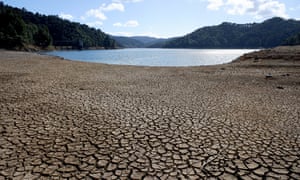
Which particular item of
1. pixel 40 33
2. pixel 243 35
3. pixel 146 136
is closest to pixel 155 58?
pixel 146 136

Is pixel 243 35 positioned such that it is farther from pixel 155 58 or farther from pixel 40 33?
pixel 40 33

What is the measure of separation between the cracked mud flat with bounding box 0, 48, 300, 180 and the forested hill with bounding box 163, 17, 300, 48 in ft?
353

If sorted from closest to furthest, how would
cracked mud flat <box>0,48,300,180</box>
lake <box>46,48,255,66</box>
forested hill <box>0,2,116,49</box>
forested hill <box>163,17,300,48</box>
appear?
1. cracked mud flat <box>0,48,300,180</box>
2. lake <box>46,48,255,66</box>
3. forested hill <box>0,2,116,49</box>
4. forested hill <box>163,17,300,48</box>

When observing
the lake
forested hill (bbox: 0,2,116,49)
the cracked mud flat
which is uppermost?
forested hill (bbox: 0,2,116,49)

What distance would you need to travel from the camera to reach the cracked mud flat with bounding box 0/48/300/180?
12.2ft

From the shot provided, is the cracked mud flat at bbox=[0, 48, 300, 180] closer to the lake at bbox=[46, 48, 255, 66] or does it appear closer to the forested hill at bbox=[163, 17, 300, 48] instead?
the lake at bbox=[46, 48, 255, 66]

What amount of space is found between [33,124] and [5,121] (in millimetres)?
826

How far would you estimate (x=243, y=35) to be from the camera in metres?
138

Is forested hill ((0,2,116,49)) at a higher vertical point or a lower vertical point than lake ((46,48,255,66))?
higher

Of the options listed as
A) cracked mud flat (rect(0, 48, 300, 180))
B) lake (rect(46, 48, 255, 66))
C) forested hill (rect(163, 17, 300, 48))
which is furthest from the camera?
forested hill (rect(163, 17, 300, 48))

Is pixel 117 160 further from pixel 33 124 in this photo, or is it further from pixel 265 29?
pixel 265 29

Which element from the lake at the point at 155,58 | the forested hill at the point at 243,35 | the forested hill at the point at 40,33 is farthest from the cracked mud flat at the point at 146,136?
the forested hill at the point at 243,35

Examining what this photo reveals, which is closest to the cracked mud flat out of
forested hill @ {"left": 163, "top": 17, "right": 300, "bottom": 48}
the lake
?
the lake

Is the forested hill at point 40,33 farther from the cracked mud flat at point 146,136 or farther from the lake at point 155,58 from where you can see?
the cracked mud flat at point 146,136
